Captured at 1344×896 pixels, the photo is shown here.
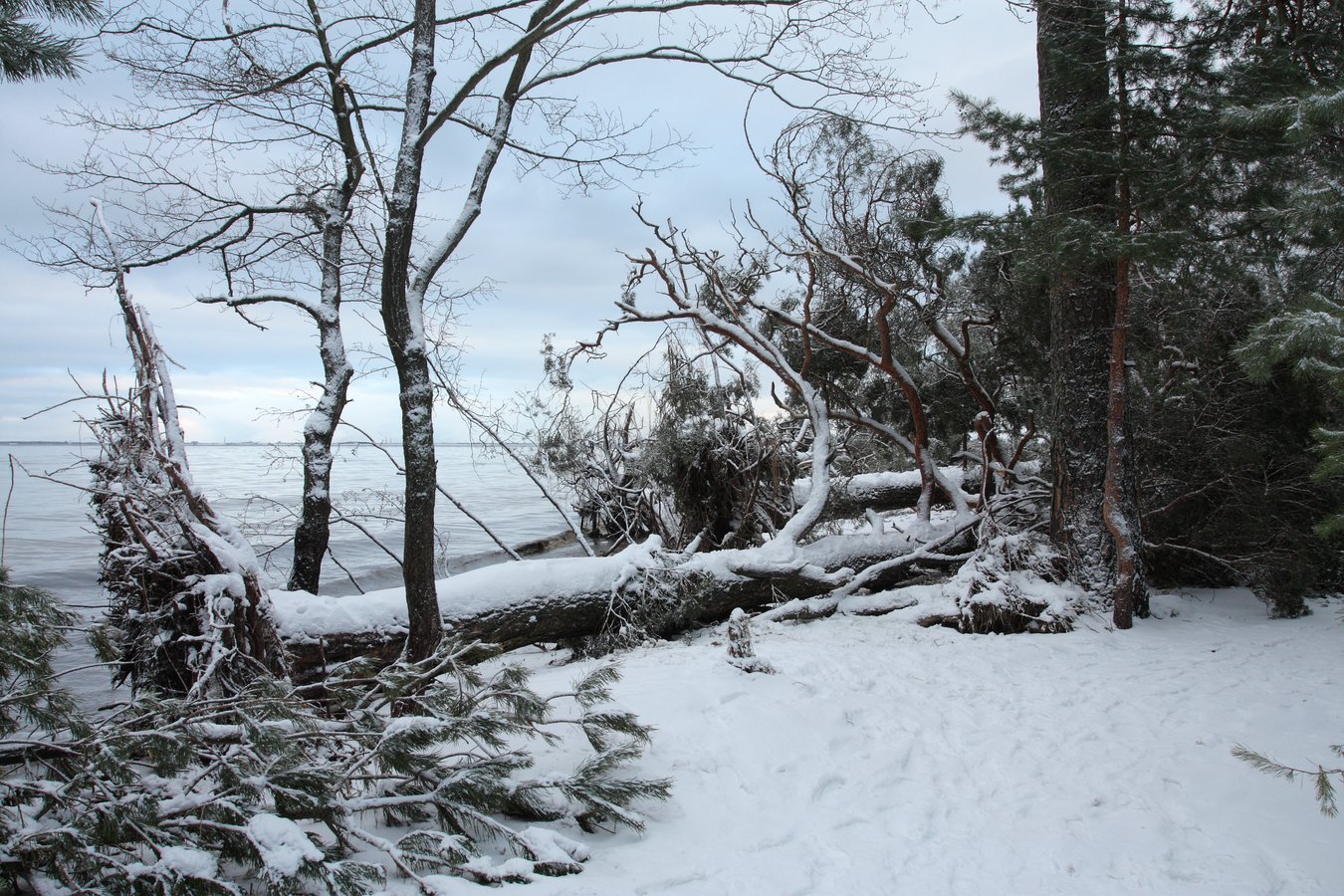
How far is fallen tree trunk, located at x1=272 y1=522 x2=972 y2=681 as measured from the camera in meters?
4.97

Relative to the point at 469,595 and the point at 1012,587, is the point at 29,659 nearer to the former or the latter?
the point at 469,595

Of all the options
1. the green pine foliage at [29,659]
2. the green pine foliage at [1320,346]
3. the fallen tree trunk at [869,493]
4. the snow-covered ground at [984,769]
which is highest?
the green pine foliage at [1320,346]

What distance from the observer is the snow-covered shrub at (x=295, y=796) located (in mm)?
1921

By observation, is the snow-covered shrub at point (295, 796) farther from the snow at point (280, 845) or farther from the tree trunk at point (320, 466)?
the tree trunk at point (320, 466)

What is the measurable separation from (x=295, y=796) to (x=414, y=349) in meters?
2.86

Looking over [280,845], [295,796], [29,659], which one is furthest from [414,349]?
[280,845]

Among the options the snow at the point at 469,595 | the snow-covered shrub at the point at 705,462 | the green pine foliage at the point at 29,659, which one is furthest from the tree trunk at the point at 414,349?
the snow-covered shrub at the point at 705,462

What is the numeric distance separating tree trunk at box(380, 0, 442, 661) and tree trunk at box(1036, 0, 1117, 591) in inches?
184

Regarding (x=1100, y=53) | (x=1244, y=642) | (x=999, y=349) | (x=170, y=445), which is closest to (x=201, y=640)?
(x=170, y=445)

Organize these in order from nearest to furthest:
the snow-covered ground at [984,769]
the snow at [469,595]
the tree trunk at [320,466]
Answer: the snow-covered ground at [984,769] < the snow at [469,595] < the tree trunk at [320,466]

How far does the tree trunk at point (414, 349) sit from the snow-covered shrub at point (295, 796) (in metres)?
1.33

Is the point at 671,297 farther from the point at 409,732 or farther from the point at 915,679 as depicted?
the point at 409,732

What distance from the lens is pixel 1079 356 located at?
20.2 ft

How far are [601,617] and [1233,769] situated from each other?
14.4 ft
